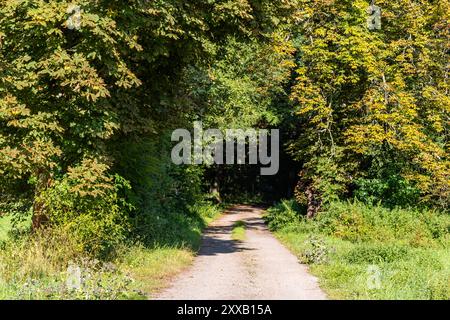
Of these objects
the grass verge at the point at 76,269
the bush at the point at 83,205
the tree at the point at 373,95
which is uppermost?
the tree at the point at 373,95

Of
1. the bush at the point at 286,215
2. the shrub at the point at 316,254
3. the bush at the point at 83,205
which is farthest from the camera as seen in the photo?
the bush at the point at 286,215

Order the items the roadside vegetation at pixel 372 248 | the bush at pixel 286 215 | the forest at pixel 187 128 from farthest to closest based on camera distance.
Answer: the bush at pixel 286 215
the forest at pixel 187 128
the roadside vegetation at pixel 372 248

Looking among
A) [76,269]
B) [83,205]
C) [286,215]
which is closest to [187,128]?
[83,205]

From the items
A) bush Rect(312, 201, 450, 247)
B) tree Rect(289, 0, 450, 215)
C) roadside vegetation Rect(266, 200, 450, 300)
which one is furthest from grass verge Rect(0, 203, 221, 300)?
tree Rect(289, 0, 450, 215)

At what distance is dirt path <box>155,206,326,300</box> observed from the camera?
10.9 m

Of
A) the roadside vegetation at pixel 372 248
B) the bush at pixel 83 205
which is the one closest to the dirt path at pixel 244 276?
the roadside vegetation at pixel 372 248

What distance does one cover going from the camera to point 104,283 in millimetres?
10672

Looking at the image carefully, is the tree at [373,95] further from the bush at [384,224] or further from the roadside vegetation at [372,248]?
the roadside vegetation at [372,248]

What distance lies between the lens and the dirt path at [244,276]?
10.9 m

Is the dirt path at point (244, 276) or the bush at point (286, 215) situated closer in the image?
the dirt path at point (244, 276)

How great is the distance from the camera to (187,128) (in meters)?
16.8

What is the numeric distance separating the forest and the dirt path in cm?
52

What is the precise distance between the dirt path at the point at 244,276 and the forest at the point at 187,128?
517 millimetres

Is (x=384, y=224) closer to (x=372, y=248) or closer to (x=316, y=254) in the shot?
(x=372, y=248)
